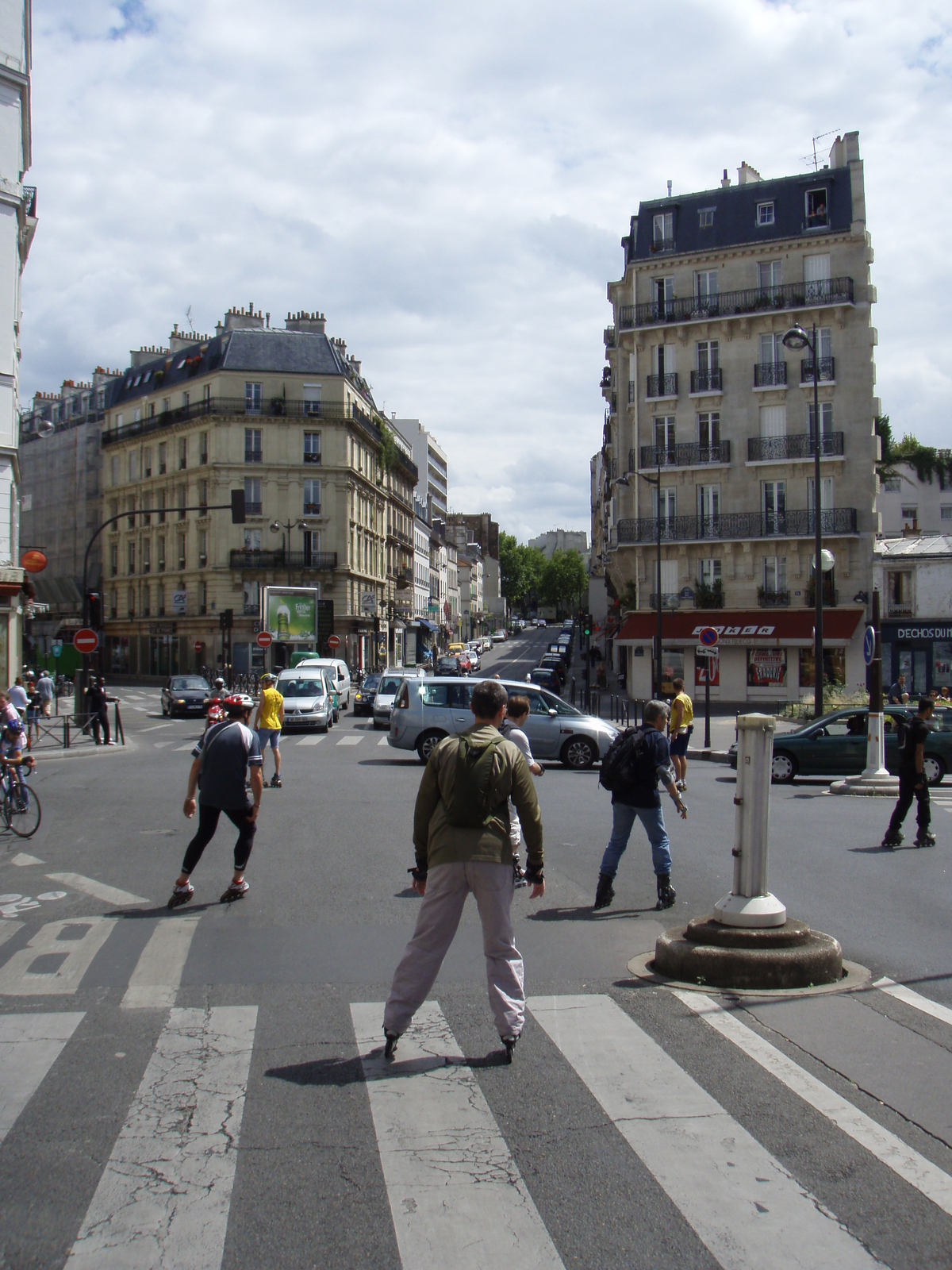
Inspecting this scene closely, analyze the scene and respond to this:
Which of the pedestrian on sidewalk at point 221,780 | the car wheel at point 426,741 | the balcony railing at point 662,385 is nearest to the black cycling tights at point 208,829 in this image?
the pedestrian on sidewalk at point 221,780

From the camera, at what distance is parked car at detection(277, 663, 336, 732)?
28656mm

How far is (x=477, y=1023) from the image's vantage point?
5.40 meters

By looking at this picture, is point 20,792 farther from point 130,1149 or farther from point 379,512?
point 379,512

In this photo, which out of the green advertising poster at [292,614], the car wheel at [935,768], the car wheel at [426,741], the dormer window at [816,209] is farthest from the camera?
the green advertising poster at [292,614]

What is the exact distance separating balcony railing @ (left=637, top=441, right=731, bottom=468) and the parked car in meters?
16.9

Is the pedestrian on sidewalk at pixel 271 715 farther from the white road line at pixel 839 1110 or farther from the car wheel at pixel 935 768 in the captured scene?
the white road line at pixel 839 1110

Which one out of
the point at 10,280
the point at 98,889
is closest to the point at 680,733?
the point at 98,889

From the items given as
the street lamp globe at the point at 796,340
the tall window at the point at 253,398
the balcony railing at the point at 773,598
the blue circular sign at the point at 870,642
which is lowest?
the blue circular sign at the point at 870,642

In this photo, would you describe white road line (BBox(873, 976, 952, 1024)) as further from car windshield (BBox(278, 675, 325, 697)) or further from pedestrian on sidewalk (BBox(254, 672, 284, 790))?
car windshield (BBox(278, 675, 325, 697))

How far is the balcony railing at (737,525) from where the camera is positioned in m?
38.5

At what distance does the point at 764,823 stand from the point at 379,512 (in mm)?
64834

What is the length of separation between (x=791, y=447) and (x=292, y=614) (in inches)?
862

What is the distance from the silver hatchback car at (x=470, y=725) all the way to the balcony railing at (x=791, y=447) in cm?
2314

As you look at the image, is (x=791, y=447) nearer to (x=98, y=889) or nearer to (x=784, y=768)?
Answer: (x=784, y=768)
